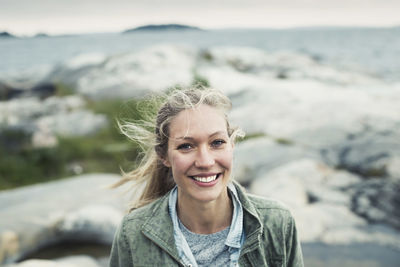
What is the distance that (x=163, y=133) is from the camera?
2.04 meters

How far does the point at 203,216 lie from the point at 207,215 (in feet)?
0.06

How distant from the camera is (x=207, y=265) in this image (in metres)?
1.86

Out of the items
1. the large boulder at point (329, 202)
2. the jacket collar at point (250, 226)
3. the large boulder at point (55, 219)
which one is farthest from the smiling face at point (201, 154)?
the large boulder at point (329, 202)

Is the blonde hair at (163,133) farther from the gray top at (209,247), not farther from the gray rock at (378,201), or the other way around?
the gray rock at (378,201)

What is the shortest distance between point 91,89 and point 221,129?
812 centimetres

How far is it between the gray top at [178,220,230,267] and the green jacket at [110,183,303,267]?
0.08 m

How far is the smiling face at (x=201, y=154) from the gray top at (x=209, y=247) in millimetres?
163

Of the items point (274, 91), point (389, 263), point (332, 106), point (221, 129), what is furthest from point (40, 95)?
point (221, 129)

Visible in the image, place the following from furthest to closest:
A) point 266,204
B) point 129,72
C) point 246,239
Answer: point 129,72 → point 266,204 → point 246,239

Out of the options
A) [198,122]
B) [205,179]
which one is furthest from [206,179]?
[198,122]

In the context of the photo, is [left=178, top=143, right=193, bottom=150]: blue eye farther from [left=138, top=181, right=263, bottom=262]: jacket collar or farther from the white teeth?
[left=138, top=181, right=263, bottom=262]: jacket collar

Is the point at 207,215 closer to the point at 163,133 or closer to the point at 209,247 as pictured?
the point at 209,247

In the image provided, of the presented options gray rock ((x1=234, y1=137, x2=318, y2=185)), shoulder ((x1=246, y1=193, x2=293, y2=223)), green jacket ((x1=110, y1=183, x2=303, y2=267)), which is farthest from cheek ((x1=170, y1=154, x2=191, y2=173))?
gray rock ((x1=234, y1=137, x2=318, y2=185))

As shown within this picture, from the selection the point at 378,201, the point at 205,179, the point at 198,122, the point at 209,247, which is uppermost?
the point at 198,122
